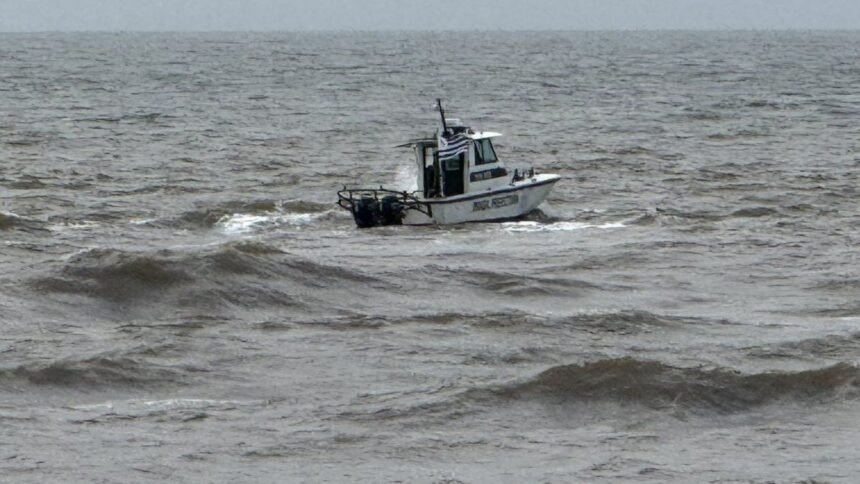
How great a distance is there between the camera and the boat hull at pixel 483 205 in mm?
30281

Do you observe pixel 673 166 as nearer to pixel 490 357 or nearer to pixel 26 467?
pixel 490 357

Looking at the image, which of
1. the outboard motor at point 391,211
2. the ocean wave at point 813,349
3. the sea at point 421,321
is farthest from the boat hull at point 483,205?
the ocean wave at point 813,349

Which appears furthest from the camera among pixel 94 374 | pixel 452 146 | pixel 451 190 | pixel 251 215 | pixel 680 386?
pixel 251 215

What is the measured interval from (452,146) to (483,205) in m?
1.37

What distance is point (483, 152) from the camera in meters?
30.5

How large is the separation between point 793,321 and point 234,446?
30.5 feet

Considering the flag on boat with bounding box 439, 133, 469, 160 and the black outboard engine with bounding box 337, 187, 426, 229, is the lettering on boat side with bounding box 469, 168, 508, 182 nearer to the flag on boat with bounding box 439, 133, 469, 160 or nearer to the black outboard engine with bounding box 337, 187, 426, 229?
the flag on boat with bounding box 439, 133, 469, 160

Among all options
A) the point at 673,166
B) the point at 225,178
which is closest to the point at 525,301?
the point at 225,178

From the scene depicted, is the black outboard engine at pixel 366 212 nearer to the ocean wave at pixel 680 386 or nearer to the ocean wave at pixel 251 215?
the ocean wave at pixel 251 215

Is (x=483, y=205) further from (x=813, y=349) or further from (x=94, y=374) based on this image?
(x=94, y=374)

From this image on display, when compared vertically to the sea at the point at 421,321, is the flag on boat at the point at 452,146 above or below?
above

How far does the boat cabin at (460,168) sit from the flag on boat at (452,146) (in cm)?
6

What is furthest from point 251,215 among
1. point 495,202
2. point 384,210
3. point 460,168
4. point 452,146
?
point 495,202

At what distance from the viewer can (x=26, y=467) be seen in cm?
1452
